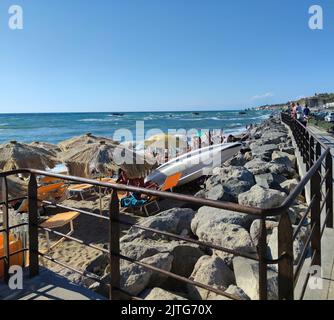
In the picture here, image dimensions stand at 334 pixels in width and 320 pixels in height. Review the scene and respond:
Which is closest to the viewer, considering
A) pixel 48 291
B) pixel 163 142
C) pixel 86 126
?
pixel 48 291

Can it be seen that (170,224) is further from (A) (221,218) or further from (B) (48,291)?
(B) (48,291)

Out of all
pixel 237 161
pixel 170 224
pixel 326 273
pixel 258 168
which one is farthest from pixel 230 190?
pixel 237 161

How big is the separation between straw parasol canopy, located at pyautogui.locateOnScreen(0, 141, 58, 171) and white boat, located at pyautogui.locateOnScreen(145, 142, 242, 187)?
3363 mm

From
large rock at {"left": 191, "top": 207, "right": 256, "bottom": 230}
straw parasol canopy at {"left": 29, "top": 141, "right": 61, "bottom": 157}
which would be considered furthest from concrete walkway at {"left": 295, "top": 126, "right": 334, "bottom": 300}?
straw parasol canopy at {"left": 29, "top": 141, "right": 61, "bottom": 157}

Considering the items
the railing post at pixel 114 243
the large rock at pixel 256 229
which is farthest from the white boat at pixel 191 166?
the railing post at pixel 114 243

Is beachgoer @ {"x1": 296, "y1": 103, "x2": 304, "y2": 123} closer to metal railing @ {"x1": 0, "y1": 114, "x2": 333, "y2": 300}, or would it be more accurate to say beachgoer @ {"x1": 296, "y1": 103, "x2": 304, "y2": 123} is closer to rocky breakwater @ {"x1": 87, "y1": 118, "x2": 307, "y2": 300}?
rocky breakwater @ {"x1": 87, "y1": 118, "x2": 307, "y2": 300}

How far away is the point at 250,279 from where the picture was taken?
3451 millimetres

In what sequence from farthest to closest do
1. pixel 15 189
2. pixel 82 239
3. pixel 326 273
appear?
pixel 15 189, pixel 82 239, pixel 326 273

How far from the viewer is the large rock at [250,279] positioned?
127 inches

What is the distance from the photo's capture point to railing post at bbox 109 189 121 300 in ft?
8.00

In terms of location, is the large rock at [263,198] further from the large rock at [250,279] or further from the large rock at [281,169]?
the large rock at [281,169]

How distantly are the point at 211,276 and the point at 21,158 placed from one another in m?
8.75

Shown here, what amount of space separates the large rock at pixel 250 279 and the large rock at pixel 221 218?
3.36 ft
